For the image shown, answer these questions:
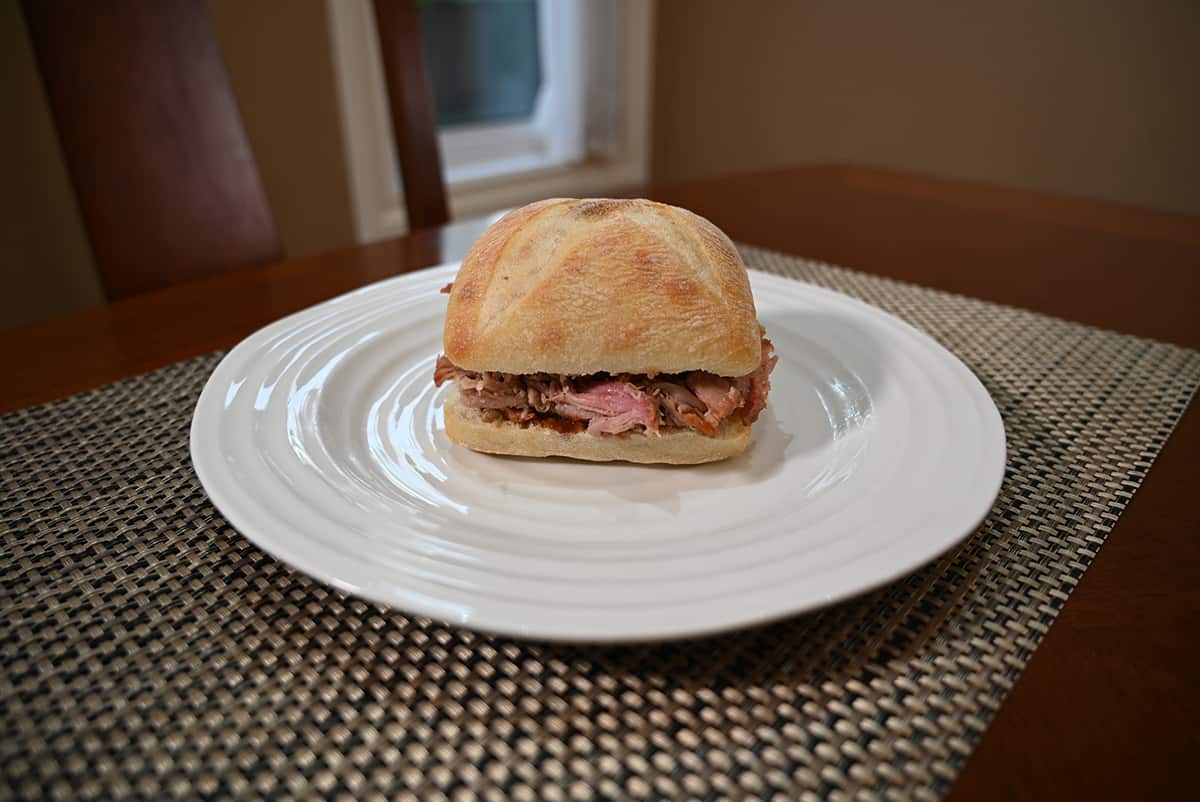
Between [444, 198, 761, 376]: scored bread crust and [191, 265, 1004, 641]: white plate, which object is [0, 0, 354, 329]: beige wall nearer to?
[191, 265, 1004, 641]: white plate

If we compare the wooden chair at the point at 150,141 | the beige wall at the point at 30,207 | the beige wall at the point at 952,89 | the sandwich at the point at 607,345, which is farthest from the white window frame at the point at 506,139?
the sandwich at the point at 607,345

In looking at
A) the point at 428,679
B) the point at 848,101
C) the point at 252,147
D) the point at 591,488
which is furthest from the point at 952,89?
the point at 428,679

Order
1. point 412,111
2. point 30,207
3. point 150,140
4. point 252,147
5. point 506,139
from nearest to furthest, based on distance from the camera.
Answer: point 150,140 < point 412,111 < point 30,207 < point 252,147 < point 506,139

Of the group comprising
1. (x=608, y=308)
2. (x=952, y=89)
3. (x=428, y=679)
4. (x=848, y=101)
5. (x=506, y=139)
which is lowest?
(x=506, y=139)

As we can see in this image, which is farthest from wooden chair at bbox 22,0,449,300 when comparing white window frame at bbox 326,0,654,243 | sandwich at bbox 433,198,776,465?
white window frame at bbox 326,0,654,243

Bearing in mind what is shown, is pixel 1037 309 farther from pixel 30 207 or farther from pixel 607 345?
pixel 30 207

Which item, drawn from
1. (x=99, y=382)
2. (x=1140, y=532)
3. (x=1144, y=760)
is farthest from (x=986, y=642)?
(x=99, y=382)

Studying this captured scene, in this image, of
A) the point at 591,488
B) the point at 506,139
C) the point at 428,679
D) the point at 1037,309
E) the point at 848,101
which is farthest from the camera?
the point at 506,139

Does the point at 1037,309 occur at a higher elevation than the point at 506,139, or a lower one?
higher
